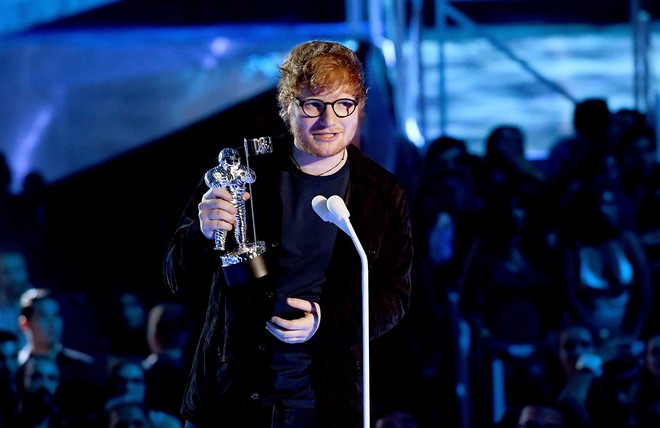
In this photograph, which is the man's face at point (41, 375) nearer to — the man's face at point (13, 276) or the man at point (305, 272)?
the man's face at point (13, 276)

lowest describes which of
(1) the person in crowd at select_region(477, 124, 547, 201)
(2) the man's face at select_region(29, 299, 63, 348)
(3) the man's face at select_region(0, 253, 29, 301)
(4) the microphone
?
(2) the man's face at select_region(29, 299, 63, 348)

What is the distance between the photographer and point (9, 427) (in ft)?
13.3

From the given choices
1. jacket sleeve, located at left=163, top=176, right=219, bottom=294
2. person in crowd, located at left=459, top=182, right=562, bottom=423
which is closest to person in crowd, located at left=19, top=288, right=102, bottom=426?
person in crowd, located at left=459, top=182, right=562, bottom=423

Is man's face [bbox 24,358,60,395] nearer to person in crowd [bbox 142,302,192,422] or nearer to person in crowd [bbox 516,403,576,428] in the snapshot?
person in crowd [bbox 142,302,192,422]

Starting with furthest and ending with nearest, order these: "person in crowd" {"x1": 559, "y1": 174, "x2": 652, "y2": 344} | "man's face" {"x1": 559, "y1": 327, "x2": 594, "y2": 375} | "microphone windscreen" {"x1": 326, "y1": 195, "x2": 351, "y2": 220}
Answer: "person in crowd" {"x1": 559, "y1": 174, "x2": 652, "y2": 344}
"man's face" {"x1": 559, "y1": 327, "x2": 594, "y2": 375}
"microphone windscreen" {"x1": 326, "y1": 195, "x2": 351, "y2": 220}

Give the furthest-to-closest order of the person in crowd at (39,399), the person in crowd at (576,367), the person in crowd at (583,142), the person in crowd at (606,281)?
the person in crowd at (583,142), the person in crowd at (606,281), the person in crowd at (39,399), the person in crowd at (576,367)

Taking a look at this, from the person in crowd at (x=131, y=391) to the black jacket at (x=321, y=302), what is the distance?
6.58ft

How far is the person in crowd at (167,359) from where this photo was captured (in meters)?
4.09

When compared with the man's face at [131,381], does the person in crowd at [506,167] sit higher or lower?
higher

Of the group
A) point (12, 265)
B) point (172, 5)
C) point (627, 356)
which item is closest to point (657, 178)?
point (627, 356)

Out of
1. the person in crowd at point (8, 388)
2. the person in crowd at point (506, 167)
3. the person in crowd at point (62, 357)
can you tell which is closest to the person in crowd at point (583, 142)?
the person in crowd at point (506, 167)

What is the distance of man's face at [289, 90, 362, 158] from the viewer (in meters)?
1.95

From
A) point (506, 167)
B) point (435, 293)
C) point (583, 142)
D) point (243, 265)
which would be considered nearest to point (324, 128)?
point (243, 265)

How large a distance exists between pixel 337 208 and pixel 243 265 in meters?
0.22
